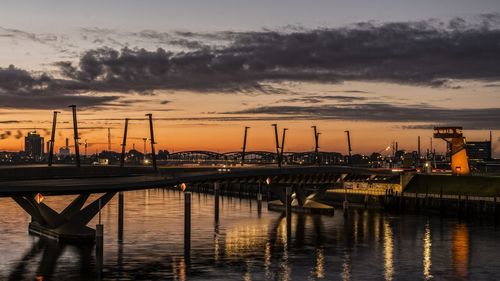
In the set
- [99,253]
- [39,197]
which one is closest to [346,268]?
[99,253]

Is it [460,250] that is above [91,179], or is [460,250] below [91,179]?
below

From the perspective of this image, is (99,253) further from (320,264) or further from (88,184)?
(320,264)

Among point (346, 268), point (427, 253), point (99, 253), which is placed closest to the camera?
point (99, 253)

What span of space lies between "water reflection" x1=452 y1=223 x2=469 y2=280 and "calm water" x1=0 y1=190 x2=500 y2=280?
0.39 ft

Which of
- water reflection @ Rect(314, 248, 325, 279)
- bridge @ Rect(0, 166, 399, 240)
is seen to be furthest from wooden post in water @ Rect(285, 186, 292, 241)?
water reflection @ Rect(314, 248, 325, 279)

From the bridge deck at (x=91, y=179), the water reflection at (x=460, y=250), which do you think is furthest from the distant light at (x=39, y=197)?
the water reflection at (x=460, y=250)

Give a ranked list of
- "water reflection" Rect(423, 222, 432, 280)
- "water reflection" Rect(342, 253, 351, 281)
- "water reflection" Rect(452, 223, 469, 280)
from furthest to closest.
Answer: "water reflection" Rect(452, 223, 469, 280)
"water reflection" Rect(423, 222, 432, 280)
"water reflection" Rect(342, 253, 351, 281)

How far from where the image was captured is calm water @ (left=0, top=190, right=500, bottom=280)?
72.1 meters

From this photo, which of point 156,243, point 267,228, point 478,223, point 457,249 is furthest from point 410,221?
point 156,243

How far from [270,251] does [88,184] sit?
2248 cm

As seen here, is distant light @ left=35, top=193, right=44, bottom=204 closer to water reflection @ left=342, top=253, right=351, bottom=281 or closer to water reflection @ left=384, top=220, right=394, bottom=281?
water reflection @ left=342, top=253, right=351, bottom=281

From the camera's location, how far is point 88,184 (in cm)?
8875

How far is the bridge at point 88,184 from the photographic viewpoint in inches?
3415

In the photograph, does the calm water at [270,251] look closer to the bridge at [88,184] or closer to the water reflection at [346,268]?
the water reflection at [346,268]
